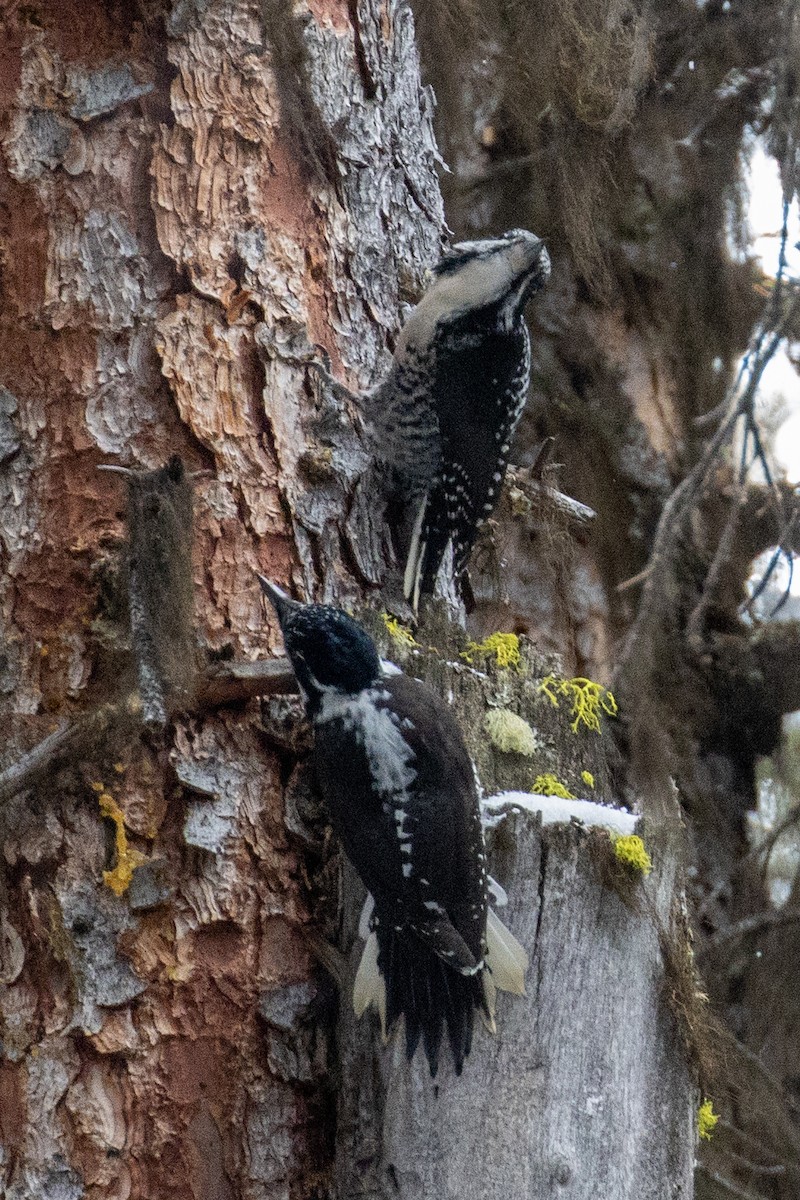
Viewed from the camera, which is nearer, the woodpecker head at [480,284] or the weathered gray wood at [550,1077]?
the weathered gray wood at [550,1077]

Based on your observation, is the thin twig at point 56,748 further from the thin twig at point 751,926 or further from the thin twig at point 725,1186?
the thin twig at point 751,926

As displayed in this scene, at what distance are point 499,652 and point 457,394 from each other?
816 millimetres

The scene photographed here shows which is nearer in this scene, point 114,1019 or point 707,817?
point 114,1019

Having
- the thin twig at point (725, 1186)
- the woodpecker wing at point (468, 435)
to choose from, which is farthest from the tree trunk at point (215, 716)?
the thin twig at point (725, 1186)

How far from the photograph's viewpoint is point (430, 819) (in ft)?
6.97

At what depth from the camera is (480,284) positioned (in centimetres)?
303

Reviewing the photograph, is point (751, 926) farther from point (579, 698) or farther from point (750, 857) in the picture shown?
point (579, 698)

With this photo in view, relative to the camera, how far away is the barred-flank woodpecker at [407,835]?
6.65 feet

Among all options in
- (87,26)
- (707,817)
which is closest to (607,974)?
(87,26)

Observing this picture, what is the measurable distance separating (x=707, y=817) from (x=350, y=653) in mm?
2384

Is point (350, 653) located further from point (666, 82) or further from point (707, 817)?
point (666, 82)

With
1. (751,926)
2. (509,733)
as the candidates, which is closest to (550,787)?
(509,733)

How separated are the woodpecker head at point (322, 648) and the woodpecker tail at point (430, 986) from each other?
0.38 metres

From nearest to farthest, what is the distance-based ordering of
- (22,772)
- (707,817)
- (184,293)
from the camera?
(22,772), (184,293), (707,817)
